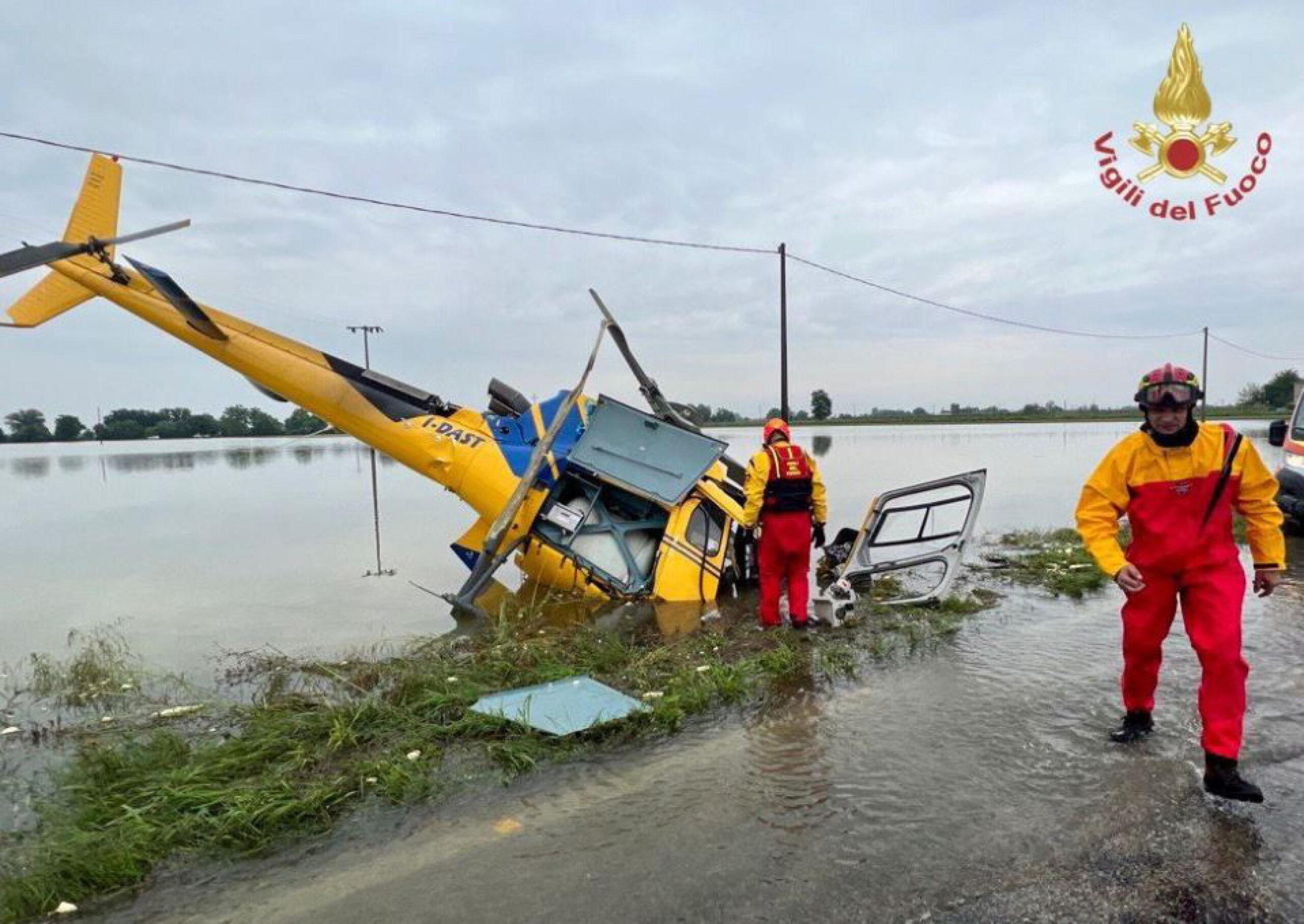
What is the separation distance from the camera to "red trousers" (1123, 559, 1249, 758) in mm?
3270

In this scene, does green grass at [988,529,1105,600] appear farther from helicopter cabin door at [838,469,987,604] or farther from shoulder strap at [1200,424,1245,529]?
shoulder strap at [1200,424,1245,529]

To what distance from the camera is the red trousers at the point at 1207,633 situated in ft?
10.7

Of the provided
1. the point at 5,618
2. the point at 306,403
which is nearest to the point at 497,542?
the point at 306,403

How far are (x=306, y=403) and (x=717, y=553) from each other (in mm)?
5248

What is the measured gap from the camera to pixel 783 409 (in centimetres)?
1631

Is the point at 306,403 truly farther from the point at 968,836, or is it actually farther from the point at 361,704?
the point at 968,836

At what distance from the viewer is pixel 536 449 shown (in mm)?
7973

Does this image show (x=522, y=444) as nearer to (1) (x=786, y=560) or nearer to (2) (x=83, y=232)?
(1) (x=786, y=560)

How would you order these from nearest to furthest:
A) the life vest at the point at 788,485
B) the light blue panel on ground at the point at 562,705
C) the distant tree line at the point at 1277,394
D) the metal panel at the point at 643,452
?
the light blue panel on ground at the point at 562,705, the life vest at the point at 788,485, the metal panel at the point at 643,452, the distant tree line at the point at 1277,394

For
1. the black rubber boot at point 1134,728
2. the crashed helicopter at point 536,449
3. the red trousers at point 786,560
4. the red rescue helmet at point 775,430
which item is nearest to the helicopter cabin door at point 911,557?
the crashed helicopter at point 536,449

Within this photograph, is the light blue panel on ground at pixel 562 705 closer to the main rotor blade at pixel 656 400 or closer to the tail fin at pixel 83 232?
the main rotor blade at pixel 656 400

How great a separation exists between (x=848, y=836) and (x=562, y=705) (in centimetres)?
205

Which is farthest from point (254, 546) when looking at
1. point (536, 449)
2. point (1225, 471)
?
point (1225, 471)

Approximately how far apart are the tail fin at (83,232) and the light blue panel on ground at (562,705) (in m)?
7.66
